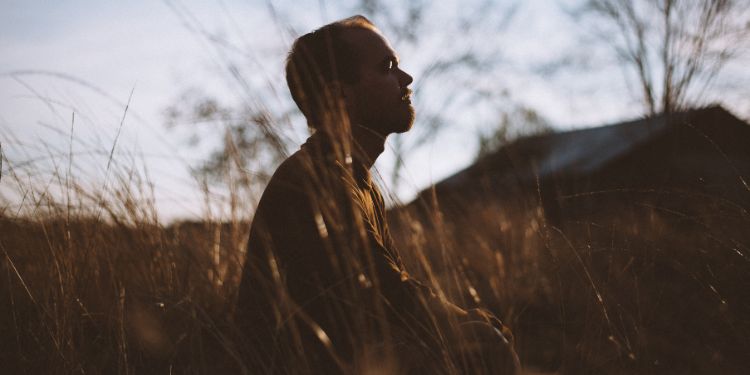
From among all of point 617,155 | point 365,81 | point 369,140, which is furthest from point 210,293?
point 617,155

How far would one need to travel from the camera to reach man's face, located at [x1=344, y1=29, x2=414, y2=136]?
1.73 meters

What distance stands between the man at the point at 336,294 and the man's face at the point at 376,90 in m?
0.21

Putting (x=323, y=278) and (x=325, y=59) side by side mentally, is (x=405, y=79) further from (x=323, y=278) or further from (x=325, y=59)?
(x=323, y=278)

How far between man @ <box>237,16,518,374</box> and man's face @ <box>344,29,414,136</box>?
8.1 inches

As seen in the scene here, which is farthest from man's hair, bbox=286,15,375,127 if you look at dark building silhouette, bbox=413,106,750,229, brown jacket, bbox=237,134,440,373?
dark building silhouette, bbox=413,106,750,229

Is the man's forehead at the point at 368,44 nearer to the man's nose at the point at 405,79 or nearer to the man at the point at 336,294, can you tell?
the man's nose at the point at 405,79

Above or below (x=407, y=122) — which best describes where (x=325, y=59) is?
above

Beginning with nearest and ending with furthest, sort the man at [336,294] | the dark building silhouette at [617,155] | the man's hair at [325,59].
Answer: the man at [336,294] → the man's hair at [325,59] → the dark building silhouette at [617,155]

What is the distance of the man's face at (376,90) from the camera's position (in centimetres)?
173

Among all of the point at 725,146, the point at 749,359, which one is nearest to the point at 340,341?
the point at 749,359

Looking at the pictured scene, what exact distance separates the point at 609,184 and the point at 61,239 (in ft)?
37.8

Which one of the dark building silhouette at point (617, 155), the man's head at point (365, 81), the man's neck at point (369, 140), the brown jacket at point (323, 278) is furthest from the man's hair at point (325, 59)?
the dark building silhouette at point (617, 155)

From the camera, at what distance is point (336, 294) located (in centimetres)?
131

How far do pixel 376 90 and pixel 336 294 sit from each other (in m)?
0.71
